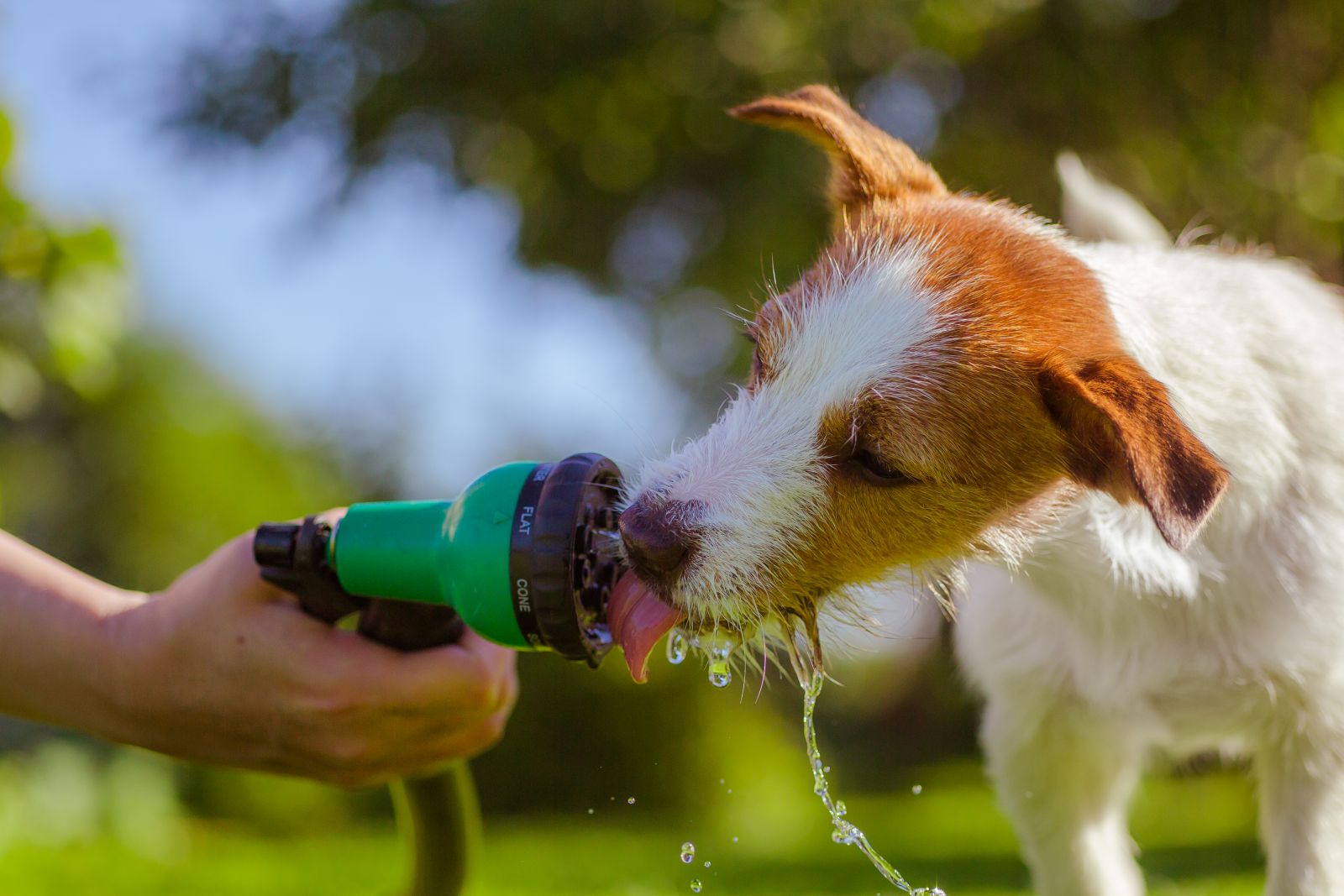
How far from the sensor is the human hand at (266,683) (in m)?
1.90

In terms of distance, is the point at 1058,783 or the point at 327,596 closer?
the point at 327,596

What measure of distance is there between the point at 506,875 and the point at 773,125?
3.27 metres

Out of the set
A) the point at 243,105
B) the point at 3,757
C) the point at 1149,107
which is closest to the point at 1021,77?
the point at 1149,107

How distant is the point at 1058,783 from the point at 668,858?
2.92 meters

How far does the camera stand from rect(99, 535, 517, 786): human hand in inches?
74.6

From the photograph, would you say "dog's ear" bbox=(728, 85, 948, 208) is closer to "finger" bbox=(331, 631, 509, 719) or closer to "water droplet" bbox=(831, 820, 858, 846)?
"finger" bbox=(331, 631, 509, 719)

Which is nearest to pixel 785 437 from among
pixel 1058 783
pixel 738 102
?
pixel 1058 783

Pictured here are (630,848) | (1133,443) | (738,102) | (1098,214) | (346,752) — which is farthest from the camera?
(738,102)

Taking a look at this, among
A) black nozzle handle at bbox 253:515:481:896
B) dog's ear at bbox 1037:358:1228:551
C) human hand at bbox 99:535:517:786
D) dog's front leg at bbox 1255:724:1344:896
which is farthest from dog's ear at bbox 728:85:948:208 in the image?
dog's front leg at bbox 1255:724:1344:896

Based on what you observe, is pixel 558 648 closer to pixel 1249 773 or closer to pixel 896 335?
pixel 896 335

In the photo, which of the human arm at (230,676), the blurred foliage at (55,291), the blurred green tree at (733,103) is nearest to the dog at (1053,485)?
the human arm at (230,676)

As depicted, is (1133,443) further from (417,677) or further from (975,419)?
(417,677)

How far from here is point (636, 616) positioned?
1.88 meters

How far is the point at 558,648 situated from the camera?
1.76 meters
